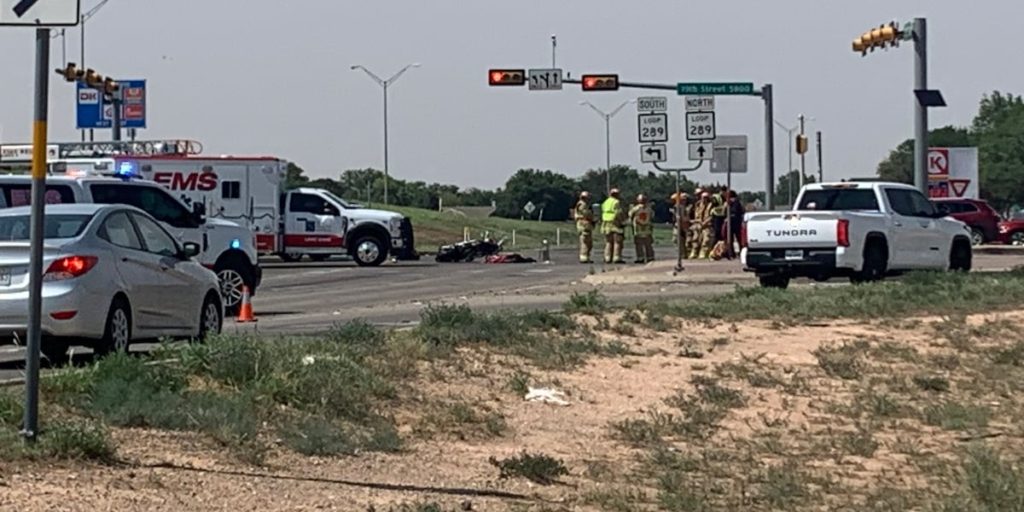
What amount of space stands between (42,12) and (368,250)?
34.8 meters

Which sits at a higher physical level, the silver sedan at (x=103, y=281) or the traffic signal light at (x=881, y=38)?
the traffic signal light at (x=881, y=38)

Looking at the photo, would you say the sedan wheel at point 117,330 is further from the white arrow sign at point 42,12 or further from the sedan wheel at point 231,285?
the sedan wheel at point 231,285

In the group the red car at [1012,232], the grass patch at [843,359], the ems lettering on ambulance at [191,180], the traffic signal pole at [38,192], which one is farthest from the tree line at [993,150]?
the traffic signal pole at [38,192]

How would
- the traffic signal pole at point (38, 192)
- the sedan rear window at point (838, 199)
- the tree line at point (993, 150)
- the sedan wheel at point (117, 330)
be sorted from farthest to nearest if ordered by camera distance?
the tree line at point (993, 150) < the sedan rear window at point (838, 199) < the sedan wheel at point (117, 330) < the traffic signal pole at point (38, 192)

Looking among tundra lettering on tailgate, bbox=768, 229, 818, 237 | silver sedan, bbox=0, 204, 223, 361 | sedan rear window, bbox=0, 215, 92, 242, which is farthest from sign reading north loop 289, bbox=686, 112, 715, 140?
sedan rear window, bbox=0, 215, 92, 242

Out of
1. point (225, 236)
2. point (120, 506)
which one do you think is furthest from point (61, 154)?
point (120, 506)

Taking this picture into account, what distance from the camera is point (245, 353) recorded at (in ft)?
39.9

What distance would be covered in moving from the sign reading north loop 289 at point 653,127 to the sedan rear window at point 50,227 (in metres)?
15.1

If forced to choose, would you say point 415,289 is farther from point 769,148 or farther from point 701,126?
point 769,148

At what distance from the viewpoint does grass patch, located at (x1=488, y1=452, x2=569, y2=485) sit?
10172 millimetres

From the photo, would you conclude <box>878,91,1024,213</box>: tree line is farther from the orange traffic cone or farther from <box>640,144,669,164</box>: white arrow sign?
the orange traffic cone

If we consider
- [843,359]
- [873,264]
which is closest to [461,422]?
[843,359]

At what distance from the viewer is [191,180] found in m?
40.1

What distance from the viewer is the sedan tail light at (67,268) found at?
14117 mm
